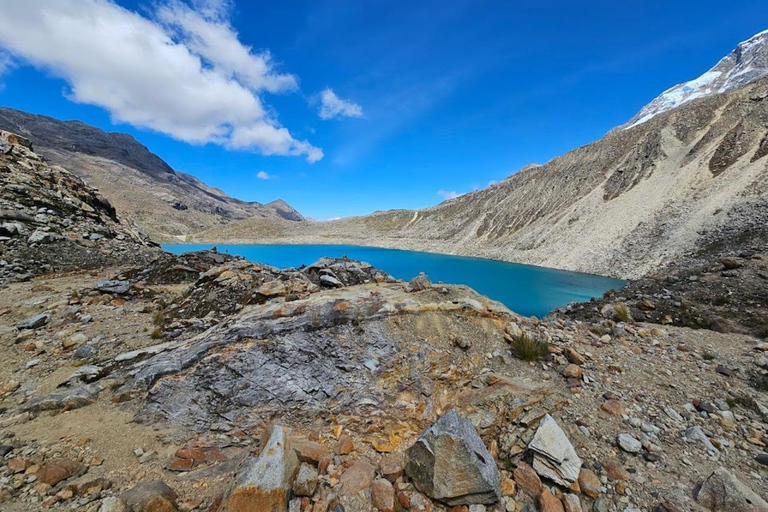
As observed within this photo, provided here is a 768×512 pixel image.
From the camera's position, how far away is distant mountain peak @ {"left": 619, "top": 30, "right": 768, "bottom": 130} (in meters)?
154

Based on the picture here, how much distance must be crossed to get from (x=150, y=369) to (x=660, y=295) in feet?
50.5

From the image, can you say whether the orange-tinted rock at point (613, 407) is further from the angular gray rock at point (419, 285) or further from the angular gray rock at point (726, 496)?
the angular gray rock at point (419, 285)

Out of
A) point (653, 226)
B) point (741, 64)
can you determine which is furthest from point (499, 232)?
point (741, 64)

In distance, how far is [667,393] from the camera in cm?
474

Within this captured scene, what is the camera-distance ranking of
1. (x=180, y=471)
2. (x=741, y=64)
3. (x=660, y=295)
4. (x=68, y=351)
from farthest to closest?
(x=741, y=64)
(x=660, y=295)
(x=68, y=351)
(x=180, y=471)

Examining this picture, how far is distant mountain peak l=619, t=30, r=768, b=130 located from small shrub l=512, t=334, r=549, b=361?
206311 mm

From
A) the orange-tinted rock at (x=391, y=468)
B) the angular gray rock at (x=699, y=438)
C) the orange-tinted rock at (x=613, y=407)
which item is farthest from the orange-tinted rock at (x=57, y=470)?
the angular gray rock at (x=699, y=438)

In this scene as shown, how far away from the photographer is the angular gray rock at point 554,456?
3357mm

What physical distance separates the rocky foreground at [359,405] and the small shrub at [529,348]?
1.7 inches

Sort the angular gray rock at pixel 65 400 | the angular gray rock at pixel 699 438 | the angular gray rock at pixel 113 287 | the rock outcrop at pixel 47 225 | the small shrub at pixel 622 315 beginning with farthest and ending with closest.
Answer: the rock outcrop at pixel 47 225 < the small shrub at pixel 622 315 < the angular gray rock at pixel 113 287 < the angular gray rock at pixel 65 400 < the angular gray rock at pixel 699 438

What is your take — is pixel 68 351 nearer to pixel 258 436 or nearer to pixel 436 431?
pixel 258 436

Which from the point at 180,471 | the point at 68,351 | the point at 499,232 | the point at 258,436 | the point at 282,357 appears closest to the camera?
the point at 180,471

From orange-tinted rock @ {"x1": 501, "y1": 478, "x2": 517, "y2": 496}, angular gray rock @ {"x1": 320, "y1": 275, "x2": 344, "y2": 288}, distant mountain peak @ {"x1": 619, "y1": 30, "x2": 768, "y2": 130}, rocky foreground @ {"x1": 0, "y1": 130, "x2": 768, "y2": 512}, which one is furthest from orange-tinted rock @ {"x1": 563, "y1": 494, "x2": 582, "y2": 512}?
distant mountain peak @ {"x1": 619, "y1": 30, "x2": 768, "y2": 130}

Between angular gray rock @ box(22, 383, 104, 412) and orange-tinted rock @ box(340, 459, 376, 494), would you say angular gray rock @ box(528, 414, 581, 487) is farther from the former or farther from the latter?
angular gray rock @ box(22, 383, 104, 412)
